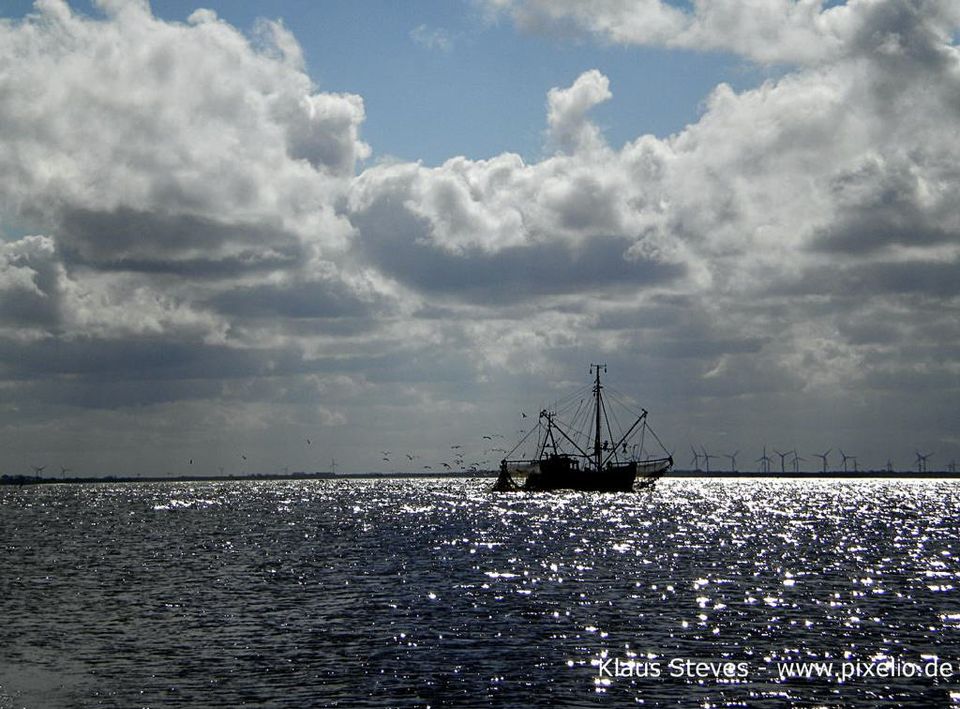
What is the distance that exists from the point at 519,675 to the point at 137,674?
18.2m

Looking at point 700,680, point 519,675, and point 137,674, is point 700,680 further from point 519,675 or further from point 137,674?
point 137,674

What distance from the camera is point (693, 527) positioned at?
500 feet

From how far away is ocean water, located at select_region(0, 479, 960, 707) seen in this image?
45188 millimetres

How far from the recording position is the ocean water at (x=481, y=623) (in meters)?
45.2

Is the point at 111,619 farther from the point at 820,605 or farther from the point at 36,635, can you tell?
the point at 820,605

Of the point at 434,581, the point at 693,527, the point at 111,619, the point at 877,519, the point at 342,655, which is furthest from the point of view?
the point at 877,519

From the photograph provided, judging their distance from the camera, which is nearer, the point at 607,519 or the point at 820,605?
the point at 820,605

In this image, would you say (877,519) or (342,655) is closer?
(342,655)

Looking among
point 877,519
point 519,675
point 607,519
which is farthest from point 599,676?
point 877,519

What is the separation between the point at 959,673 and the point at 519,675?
20.3m

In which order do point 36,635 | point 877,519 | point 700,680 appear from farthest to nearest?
point 877,519 < point 36,635 < point 700,680

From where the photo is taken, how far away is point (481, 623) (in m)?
61.9

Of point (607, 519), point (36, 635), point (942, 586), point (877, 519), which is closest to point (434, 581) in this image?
point (36, 635)

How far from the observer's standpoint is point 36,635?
59.3 m
